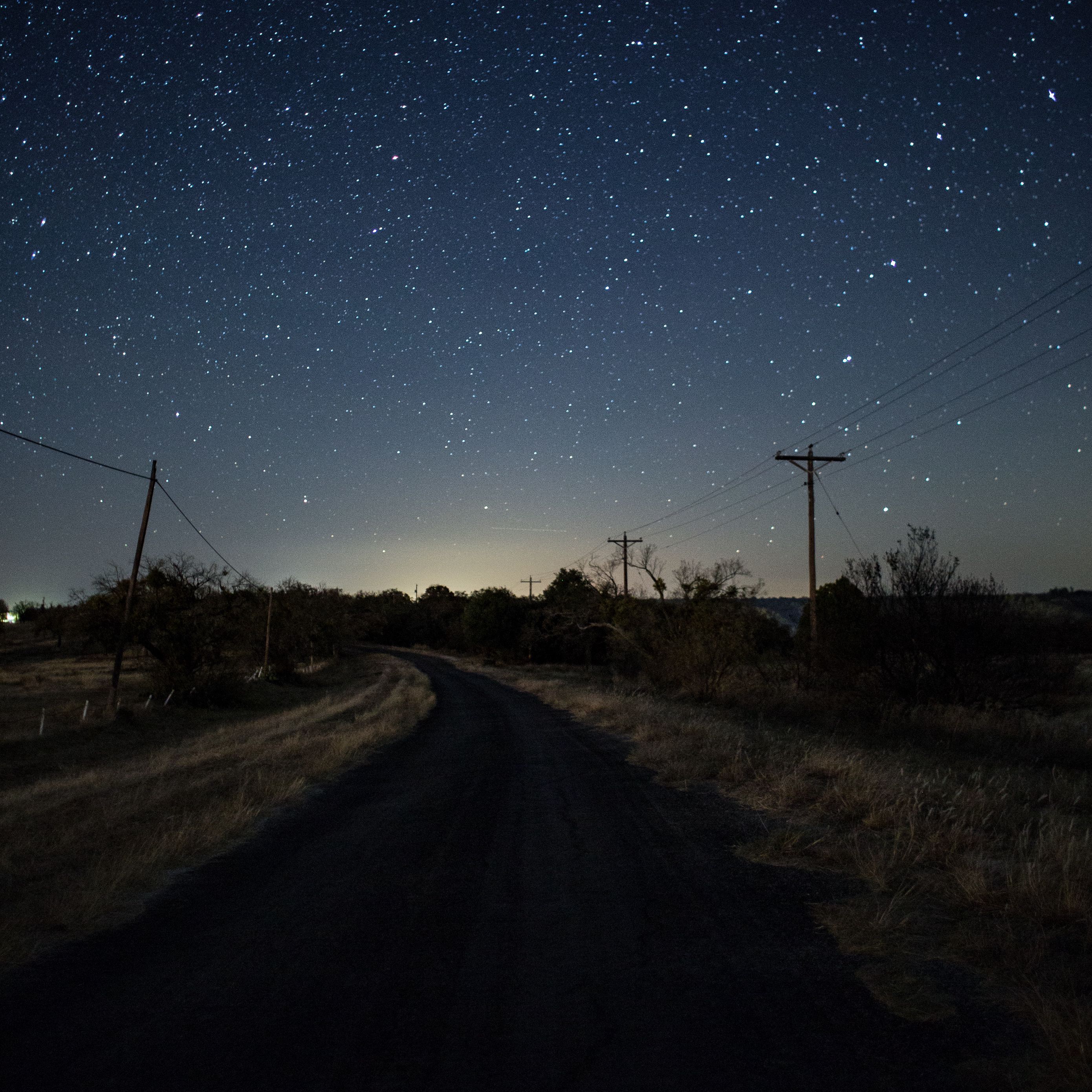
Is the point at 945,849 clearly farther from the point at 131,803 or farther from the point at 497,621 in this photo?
the point at 497,621

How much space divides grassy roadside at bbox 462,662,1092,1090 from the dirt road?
1.35ft

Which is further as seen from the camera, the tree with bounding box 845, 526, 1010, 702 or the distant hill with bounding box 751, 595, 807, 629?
the distant hill with bounding box 751, 595, 807, 629

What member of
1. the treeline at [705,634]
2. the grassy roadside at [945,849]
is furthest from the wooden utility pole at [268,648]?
the grassy roadside at [945,849]

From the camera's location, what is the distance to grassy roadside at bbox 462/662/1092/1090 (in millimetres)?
4043

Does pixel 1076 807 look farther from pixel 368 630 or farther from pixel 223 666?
pixel 368 630

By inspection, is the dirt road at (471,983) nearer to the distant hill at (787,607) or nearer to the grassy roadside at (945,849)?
the grassy roadside at (945,849)


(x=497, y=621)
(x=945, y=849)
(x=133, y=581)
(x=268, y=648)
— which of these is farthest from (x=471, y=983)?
(x=497, y=621)

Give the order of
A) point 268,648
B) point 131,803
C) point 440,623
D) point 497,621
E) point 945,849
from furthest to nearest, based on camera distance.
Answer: point 440,623 < point 497,621 < point 268,648 < point 131,803 < point 945,849

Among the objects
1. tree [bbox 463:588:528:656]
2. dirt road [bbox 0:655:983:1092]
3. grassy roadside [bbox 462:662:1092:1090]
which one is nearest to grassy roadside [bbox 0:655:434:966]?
dirt road [bbox 0:655:983:1092]

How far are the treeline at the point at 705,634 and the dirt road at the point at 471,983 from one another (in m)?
14.0

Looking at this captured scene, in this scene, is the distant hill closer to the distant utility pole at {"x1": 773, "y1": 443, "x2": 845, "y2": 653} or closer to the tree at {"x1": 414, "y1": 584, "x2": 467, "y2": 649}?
the tree at {"x1": 414, "y1": 584, "x2": 467, "y2": 649}

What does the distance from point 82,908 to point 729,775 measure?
27.4 feet

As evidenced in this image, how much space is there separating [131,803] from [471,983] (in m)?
8.22

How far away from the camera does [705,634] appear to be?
2812 cm
